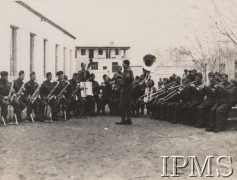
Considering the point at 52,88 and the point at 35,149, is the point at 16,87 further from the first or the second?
the point at 35,149

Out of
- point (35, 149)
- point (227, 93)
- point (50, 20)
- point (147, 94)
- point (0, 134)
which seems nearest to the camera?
point (35, 149)

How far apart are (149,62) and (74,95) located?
8.91ft

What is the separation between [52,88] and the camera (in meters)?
11.8

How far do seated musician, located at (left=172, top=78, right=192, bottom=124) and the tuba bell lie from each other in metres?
2.26

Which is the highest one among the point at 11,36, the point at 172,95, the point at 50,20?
the point at 50,20

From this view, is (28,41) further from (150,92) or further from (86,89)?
(150,92)

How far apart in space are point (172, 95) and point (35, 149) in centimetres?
557

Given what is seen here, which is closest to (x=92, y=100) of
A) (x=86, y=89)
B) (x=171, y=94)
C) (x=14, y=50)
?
(x=86, y=89)

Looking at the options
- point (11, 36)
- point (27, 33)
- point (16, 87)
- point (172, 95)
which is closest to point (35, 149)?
point (16, 87)

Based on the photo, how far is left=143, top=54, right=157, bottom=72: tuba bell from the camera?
13398 millimetres

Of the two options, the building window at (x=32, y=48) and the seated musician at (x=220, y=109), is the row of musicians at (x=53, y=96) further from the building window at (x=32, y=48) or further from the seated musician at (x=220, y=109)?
the building window at (x=32, y=48)

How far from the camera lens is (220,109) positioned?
9.37m

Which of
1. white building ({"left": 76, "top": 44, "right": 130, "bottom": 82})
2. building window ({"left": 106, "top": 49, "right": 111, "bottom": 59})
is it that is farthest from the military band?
building window ({"left": 106, "top": 49, "right": 111, "bottom": 59})

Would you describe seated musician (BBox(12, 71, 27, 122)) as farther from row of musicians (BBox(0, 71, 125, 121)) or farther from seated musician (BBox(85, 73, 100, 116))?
seated musician (BBox(85, 73, 100, 116))
